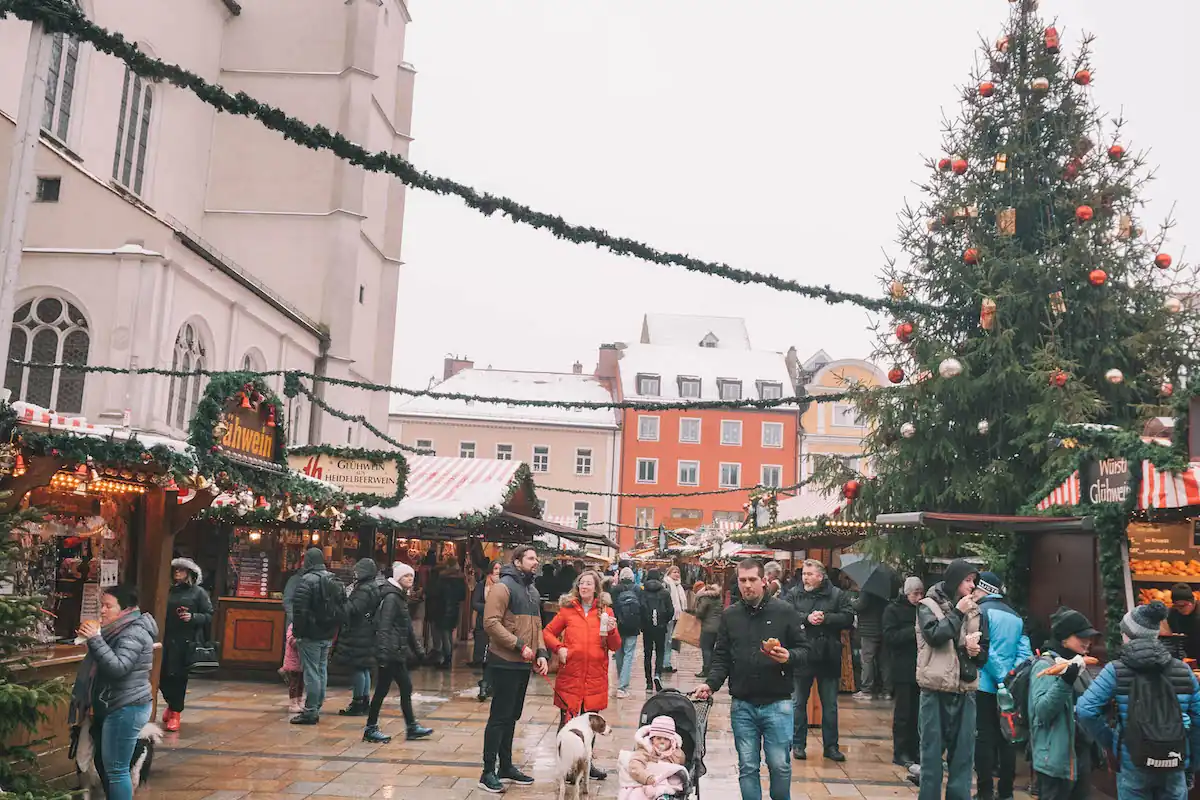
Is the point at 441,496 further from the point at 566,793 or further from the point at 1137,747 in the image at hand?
the point at 1137,747

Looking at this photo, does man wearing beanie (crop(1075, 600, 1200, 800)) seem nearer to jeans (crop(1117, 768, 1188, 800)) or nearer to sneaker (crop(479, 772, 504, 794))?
jeans (crop(1117, 768, 1188, 800))

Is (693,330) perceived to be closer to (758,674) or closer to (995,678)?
(995,678)

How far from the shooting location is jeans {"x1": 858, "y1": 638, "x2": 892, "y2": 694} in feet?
45.9

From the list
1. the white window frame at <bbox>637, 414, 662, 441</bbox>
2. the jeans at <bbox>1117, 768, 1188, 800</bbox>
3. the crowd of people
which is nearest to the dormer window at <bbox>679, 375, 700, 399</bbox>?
the white window frame at <bbox>637, 414, 662, 441</bbox>

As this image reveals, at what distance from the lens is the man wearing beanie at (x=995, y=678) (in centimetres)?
773

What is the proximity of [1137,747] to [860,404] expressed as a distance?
31.6 ft

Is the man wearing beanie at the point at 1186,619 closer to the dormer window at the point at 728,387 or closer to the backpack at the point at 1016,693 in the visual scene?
the backpack at the point at 1016,693

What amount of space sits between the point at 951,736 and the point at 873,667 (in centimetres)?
704

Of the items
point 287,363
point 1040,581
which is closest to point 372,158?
point 1040,581

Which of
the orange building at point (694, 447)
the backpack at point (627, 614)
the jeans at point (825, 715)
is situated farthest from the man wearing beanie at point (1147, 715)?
the orange building at point (694, 447)

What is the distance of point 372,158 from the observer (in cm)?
686

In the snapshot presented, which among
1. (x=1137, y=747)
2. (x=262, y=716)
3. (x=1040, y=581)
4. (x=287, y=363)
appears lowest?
(x=262, y=716)

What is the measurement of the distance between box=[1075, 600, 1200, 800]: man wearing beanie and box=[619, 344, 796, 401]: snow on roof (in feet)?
172

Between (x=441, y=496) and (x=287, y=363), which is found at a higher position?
(x=287, y=363)
